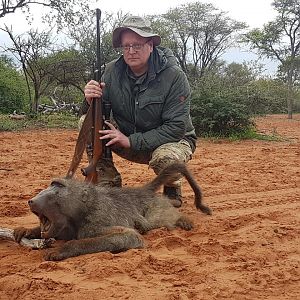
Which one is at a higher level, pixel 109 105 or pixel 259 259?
pixel 109 105

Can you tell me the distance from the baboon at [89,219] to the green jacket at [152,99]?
843mm

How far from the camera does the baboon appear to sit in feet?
10.9

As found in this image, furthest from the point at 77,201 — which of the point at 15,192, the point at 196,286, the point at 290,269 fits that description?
the point at 15,192

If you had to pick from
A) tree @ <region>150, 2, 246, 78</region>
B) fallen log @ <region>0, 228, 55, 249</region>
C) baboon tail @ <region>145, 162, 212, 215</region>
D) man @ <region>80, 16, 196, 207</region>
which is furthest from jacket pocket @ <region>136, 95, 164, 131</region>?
tree @ <region>150, 2, 246, 78</region>

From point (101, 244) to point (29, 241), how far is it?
25.9 inches

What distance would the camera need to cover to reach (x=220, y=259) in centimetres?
328

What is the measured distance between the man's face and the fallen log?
188 centimetres

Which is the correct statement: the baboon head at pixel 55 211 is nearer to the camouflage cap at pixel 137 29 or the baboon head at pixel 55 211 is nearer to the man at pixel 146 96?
the man at pixel 146 96

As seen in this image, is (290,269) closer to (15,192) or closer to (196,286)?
(196,286)

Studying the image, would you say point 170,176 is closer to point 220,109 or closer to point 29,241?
point 29,241

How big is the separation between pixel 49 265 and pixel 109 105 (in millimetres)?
2083

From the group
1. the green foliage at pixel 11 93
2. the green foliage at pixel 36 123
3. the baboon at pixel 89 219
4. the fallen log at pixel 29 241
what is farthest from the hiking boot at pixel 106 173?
the green foliage at pixel 11 93

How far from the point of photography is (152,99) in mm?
4773

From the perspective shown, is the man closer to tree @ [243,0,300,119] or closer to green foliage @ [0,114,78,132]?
green foliage @ [0,114,78,132]
